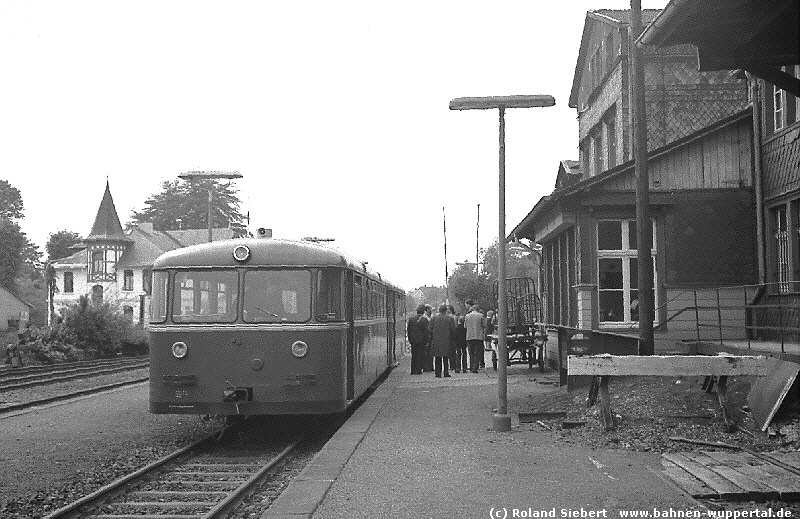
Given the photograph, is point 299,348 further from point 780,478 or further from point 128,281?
point 128,281

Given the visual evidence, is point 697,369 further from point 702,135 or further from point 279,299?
point 702,135

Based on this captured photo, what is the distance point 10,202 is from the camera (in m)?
88.6

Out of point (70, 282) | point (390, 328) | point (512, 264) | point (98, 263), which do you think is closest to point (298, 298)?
point (390, 328)

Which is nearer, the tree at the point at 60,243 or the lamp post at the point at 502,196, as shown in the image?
the lamp post at the point at 502,196

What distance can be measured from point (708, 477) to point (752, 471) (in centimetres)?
49

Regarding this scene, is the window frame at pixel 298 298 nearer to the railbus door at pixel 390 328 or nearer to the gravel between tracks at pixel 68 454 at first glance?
the gravel between tracks at pixel 68 454

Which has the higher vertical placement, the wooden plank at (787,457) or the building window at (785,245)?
the building window at (785,245)

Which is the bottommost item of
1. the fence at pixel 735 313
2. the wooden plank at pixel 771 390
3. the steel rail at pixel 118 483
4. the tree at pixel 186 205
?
the steel rail at pixel 118 483

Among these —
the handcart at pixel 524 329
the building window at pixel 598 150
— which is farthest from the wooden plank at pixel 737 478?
the building window at pixel 598 150

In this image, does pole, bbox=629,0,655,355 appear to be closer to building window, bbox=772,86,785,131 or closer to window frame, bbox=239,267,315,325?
building window, bbox=772,86,785,131

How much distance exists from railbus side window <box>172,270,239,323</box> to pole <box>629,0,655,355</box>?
22.0ft

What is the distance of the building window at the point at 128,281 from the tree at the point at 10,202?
1220cm

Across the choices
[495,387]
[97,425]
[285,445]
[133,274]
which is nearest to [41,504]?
[285,445]

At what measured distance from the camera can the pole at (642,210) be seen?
15.4m
